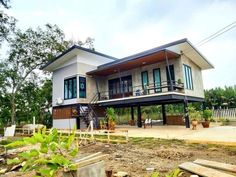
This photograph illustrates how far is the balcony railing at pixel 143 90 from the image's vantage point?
14.3 meters

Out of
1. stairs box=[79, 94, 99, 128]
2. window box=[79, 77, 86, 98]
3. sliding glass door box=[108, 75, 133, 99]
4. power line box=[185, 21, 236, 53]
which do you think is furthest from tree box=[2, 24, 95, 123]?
power line box=[185, 21, 236, 53]

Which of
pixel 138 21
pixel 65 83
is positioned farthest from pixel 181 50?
pixel 65 83

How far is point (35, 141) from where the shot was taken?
58.3 inches

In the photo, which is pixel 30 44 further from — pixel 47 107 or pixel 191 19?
pixel 191 19

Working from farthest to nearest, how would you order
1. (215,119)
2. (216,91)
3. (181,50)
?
(216,91)
(215,119)
(181,50)

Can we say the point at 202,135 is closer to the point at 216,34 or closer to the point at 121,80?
the point at 216,34

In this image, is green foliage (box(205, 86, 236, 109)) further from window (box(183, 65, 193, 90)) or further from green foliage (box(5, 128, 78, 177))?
green foliage (box(5, 128, 78, 177))

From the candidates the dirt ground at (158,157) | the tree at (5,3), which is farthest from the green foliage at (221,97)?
the tree at (5,3)

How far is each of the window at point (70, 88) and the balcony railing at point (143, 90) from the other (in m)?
2.34

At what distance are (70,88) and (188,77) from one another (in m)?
10.6

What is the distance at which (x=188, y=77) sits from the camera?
1595 centimetres

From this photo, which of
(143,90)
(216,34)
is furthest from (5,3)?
(216,34)

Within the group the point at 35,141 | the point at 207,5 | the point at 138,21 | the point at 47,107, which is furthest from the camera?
the point at 47,107

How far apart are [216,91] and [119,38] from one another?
42.6 ft
